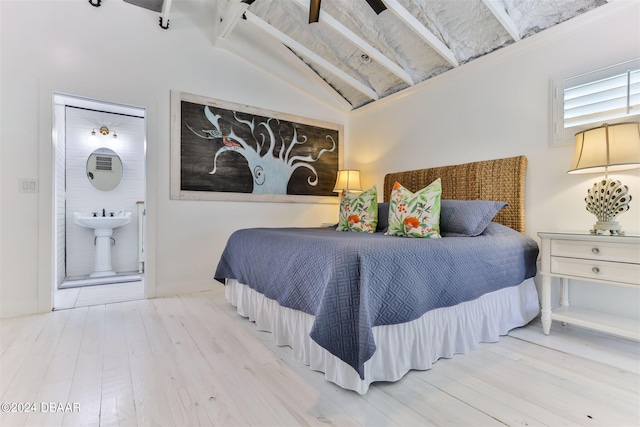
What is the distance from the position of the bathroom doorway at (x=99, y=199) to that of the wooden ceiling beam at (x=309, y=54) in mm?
1808

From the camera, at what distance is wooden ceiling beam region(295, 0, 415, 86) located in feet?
9.05

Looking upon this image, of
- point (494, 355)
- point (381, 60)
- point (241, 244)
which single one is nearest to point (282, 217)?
point (241, 244)

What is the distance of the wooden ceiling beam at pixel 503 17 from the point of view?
227cm

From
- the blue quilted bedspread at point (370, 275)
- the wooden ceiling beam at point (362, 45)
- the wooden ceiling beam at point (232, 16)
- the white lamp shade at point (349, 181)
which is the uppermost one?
the wooden ceiling beam at point (232, 16)

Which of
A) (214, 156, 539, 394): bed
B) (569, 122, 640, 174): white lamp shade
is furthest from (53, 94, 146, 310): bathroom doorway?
(569, 122, 640, 174): white lamp shade

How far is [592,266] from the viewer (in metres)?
1.88

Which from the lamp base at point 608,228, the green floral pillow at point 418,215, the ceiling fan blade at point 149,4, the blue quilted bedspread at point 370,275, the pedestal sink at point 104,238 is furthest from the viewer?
the pedestal sink at point 104,238

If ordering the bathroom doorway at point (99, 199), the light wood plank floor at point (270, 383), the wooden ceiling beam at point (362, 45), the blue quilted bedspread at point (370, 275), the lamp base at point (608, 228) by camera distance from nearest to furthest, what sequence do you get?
1. the light wood plank floor at point (270, 383)
2. the blue quilted bedspread at point (370, 275)
3. the lamp base at point (608, 228)
4. the wooden ceiling beam at point (362, 45)
5. the bathroom doorway at point (99, 199)

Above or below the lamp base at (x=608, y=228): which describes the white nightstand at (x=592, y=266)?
below

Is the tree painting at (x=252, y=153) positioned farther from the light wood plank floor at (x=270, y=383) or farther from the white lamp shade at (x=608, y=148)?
the white lamp shade at (x=608, y=148)

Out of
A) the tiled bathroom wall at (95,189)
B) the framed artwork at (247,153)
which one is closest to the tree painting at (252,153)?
the framed artwork at (247,153)

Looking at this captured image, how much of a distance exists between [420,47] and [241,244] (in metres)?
2.60

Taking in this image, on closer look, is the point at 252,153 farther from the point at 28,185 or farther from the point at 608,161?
the point at 608,161

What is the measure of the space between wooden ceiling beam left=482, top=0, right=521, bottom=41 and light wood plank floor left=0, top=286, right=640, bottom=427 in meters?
2.33
